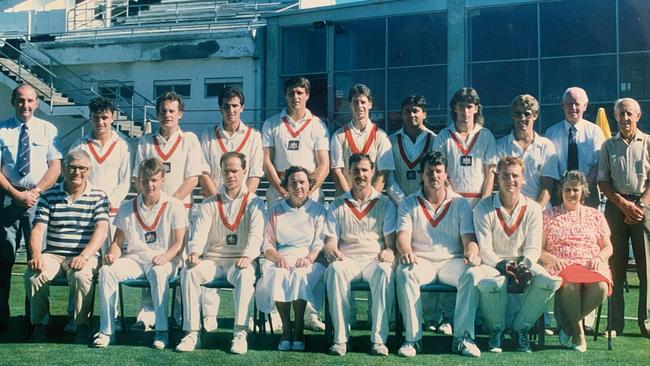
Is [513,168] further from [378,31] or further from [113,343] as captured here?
[378,31]

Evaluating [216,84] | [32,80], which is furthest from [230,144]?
[32,80]

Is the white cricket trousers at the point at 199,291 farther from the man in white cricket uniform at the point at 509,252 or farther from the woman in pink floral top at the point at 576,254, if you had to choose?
the woman in pink floral top at the point at 576,254

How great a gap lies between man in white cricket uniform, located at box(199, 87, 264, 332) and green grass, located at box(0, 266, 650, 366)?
1.37 metres

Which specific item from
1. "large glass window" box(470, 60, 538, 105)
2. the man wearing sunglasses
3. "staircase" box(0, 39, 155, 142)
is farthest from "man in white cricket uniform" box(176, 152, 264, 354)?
"large glass window" box(470, 60, 538, 105)

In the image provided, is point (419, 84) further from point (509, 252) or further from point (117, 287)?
point (117, 287)

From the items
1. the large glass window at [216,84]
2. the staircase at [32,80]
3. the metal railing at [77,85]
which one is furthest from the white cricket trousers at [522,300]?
the staircase at [32,80]

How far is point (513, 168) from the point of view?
6.00m

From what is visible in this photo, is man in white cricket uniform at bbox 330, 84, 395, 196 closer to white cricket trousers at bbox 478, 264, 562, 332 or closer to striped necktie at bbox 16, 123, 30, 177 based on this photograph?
white cricket trousers at bbox 478, 264, 562, 332

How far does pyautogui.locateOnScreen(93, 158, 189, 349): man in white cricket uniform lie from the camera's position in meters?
6.25

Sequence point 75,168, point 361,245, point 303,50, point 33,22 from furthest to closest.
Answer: point 33,22 < point 303,50 < point 75,168 < point 361,245

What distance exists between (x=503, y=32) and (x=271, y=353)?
54.5 feet

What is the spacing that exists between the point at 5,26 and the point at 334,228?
25.9 m

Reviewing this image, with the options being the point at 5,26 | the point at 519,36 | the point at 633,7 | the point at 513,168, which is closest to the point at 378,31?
the point at 519,36

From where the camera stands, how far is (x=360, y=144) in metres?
7.06
